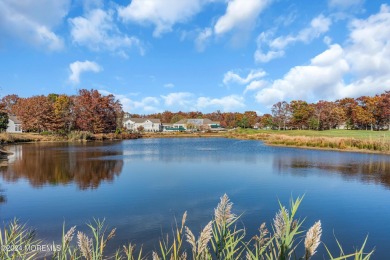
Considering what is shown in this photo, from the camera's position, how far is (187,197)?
43.6 feet

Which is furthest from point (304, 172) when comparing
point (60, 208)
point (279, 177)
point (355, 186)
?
point (60, 208)

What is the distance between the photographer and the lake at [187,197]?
9.20m

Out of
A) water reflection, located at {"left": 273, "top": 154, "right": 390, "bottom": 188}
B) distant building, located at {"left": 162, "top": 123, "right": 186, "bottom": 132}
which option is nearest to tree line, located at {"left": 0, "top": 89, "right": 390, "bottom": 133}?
distant building, located at {"left": 162, "top": 123, "right": 186, "bottom": 132}

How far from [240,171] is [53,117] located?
57873 mm

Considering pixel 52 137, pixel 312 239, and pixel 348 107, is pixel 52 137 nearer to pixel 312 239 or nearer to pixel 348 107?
pixel 312 239

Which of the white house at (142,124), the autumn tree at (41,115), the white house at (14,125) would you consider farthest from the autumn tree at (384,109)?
the white house at (14,125)

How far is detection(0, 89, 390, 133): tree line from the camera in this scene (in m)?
68.1

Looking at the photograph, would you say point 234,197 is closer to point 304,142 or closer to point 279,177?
point 279,177

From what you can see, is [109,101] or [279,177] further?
[109,101]

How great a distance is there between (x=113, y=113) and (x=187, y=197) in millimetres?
69426

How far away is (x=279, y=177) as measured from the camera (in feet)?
59.8

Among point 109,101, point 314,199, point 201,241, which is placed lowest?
point 314,199

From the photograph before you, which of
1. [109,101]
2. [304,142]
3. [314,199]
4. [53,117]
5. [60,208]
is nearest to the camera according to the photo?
[60,208]

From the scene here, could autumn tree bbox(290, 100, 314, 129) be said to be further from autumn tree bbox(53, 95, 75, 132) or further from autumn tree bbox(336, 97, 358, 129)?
autumn tree bbox(53, 95, 75, 132)
